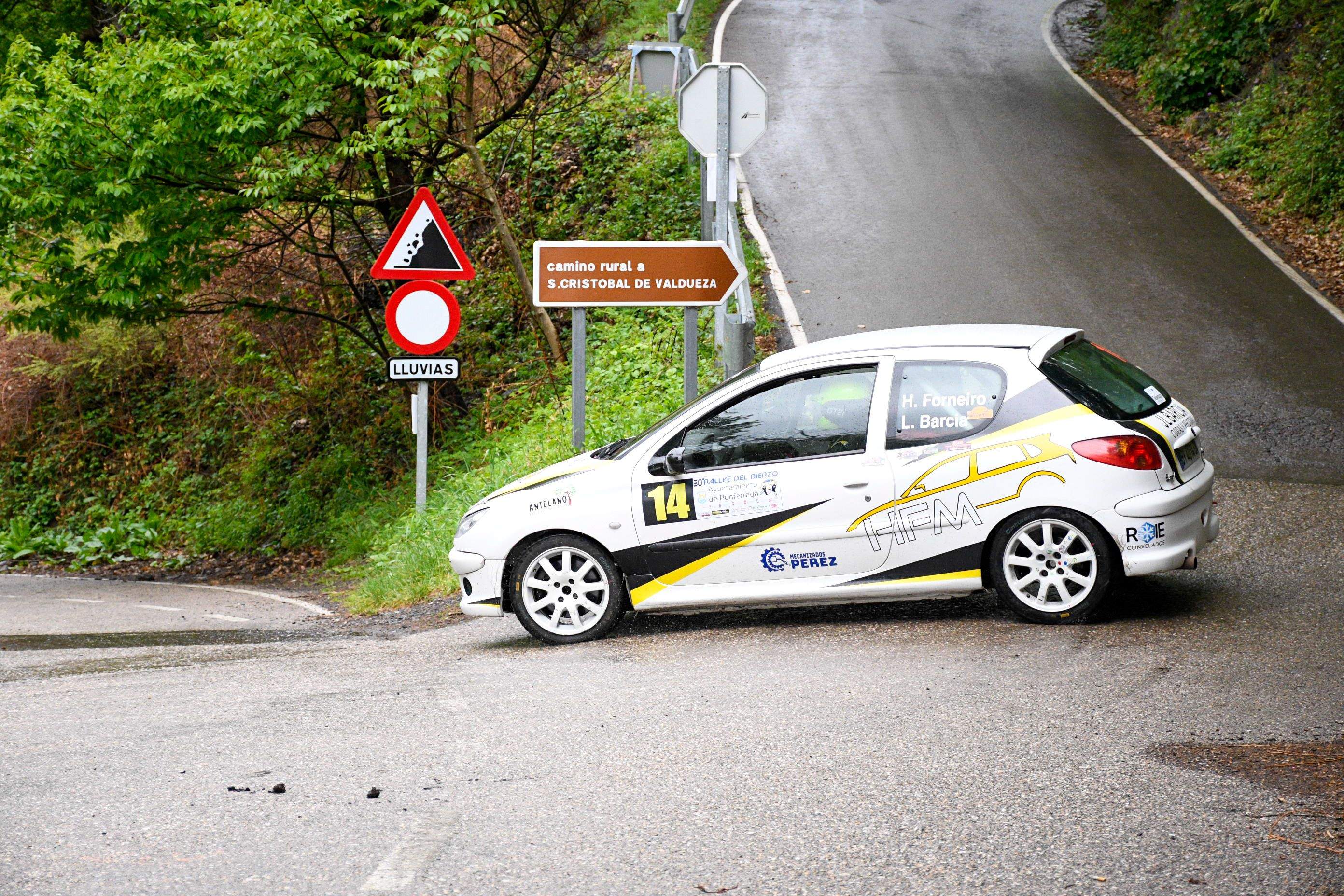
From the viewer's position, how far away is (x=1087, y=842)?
418cm

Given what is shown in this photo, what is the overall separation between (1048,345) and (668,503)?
243cm

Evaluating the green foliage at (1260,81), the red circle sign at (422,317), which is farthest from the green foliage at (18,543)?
the green foliage at (1260,81)

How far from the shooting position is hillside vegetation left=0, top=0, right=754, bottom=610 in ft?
40.2

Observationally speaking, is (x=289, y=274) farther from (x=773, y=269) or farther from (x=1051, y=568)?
(x=1051, y=568)

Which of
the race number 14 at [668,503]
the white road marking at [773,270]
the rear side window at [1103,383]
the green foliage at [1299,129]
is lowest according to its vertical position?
the race number 14 at [668,503]

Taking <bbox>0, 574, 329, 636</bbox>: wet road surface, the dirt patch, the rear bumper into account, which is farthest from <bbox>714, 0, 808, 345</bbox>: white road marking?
the dirt patch

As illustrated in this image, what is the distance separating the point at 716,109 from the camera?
11.0m

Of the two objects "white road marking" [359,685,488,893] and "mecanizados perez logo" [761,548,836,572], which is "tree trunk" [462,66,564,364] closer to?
"mecanizados perez logo" [761,548,836,572]

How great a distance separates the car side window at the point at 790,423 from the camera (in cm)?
759

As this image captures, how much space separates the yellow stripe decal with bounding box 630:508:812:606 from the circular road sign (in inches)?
174

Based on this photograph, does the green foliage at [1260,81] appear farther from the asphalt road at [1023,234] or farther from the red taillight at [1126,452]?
the red taillight at [1126,452]

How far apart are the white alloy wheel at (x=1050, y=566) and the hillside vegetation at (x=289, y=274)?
5160 mm

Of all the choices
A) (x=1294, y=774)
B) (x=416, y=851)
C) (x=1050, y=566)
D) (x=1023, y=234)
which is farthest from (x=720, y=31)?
(x=416, y=851)

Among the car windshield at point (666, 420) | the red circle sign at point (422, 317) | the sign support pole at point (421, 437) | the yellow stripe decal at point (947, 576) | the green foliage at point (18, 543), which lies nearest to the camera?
the yellow stripe decal at point (947, 576)
